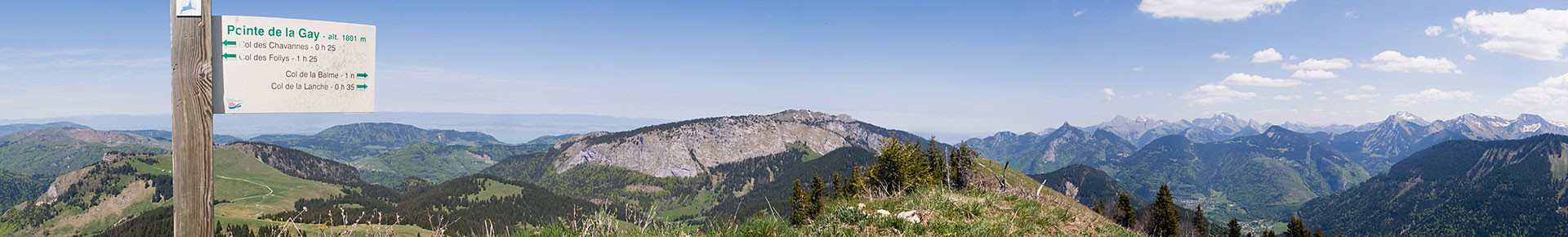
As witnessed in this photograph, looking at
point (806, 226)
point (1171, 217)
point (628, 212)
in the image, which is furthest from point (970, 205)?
point (1171, 217)

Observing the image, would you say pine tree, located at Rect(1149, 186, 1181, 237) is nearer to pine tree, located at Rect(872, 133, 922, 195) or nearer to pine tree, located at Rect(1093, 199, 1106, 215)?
pine tree, located at Rect(872, 133, 922, 195)

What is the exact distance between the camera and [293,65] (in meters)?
5.75

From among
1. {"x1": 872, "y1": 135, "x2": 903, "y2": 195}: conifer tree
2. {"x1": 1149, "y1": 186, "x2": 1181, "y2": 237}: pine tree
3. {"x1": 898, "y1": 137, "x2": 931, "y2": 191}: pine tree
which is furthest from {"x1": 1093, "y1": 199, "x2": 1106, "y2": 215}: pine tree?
{"x1": 1149, "y1": 186, "x2": 1181, "y2": 237}: pine tree

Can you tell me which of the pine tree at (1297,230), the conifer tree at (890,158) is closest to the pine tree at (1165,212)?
the pine tree at (1297,230)

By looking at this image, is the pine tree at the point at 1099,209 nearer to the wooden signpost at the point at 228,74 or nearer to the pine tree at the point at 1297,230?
the wooden signpost at the point at 228,74

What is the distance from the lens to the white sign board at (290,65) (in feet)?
18.1

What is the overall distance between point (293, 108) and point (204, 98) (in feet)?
2.21

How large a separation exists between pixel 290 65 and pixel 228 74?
1.56 ft

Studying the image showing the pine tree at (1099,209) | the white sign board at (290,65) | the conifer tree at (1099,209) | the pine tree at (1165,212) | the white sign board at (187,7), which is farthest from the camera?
the pine tree at (1165,212)

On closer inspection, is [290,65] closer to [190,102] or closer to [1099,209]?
[190,102]

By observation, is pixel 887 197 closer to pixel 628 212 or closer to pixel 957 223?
pixel 957 223

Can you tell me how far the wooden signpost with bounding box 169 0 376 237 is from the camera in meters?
5.38

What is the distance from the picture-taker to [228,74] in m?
5.54

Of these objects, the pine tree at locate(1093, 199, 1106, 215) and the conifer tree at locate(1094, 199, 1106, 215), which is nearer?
the conifer tree at locate(1094, 199, 1106, 215)
